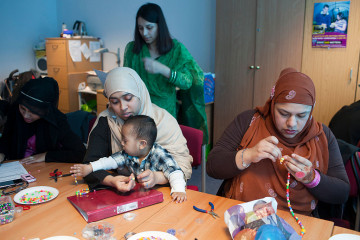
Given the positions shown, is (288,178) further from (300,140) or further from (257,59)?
(257,59)

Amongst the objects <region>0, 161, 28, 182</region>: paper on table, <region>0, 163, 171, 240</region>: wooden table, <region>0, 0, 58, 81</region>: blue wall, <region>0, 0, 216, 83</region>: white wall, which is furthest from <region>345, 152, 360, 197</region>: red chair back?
<region>0, 0, 58, 81</region>: blue wall

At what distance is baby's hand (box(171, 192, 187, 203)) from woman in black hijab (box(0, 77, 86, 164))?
29.4 inches

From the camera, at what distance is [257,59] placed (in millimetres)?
3865

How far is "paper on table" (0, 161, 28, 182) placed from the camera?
1595 millimetres

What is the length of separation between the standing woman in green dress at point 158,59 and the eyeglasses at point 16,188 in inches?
47.1

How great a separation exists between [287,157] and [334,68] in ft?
8.08

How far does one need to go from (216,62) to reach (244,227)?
3306 millimetres

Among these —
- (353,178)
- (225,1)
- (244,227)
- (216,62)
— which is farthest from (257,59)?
(244,227)

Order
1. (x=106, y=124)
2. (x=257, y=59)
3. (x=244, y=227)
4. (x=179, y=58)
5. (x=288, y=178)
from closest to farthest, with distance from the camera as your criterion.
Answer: (x=244, y=227) → (x=288, y=178) → (x=106, y=124) → (x=179, y=58) → (x=257, y=59)

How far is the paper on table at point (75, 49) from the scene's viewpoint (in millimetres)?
5172

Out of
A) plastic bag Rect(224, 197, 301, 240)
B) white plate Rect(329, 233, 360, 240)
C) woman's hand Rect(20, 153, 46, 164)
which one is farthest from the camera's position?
woman's hand Rect(20, 153, 46, 164)

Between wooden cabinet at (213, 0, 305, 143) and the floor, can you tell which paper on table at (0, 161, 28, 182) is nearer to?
the floor

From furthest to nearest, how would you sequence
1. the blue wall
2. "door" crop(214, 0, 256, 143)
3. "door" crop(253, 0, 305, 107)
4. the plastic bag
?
the blue wall → "door" crop(214, 0, 256, 143) → "door" crop(253, 0, 305, 107) → the plastic bag

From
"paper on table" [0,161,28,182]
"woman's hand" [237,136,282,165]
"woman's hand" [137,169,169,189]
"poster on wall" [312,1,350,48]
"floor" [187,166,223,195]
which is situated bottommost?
"floor" [187,166,223,195]
